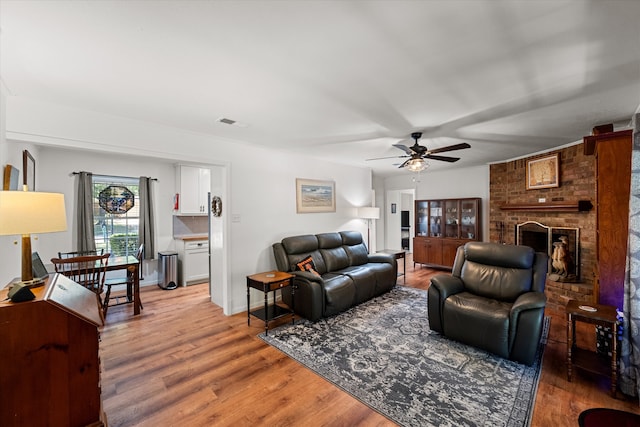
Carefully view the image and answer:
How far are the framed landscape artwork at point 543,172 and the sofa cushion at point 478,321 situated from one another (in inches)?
112

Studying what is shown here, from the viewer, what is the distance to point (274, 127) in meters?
3.28

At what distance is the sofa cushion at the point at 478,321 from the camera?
259cm

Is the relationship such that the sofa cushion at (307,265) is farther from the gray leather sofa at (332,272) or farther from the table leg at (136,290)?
the table leg at (136,290)

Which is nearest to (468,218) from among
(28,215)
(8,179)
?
(28,215)

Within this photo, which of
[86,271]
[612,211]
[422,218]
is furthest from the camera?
[422,218]

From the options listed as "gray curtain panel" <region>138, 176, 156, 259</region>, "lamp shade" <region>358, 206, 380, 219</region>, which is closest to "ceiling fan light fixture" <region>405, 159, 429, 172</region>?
"lamp shade" <region>358, 206, 380, 219</region>

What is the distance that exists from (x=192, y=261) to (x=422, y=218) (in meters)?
5.28

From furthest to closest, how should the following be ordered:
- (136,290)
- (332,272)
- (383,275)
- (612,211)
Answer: (383,275)
(332,272)
(136,290)
(612,211)

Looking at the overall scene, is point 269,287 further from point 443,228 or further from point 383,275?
point 443,228

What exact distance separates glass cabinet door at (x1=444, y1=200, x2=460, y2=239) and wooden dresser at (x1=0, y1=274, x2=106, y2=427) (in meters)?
6.32

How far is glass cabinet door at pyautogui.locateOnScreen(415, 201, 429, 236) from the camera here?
669 cm

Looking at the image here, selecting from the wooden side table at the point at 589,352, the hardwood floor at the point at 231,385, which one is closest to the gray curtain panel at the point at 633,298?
the wooden side table at the point at 589,352

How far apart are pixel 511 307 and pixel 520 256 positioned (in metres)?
0.66

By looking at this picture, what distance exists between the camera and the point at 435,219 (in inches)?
259
